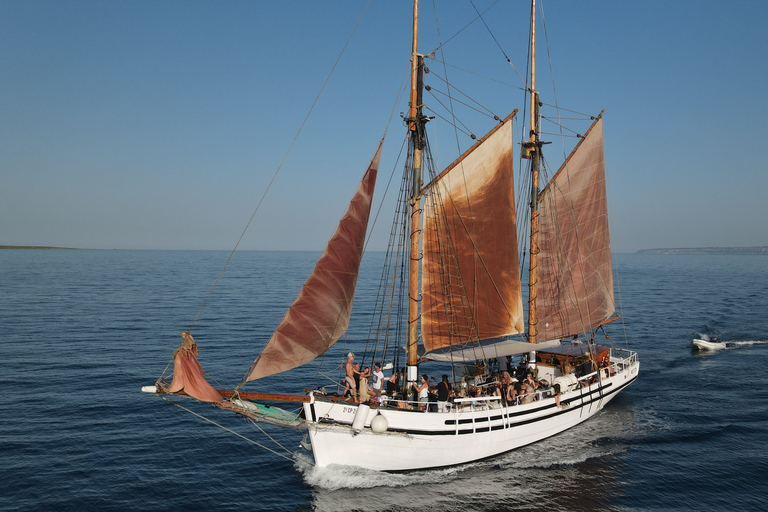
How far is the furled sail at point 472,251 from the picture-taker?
26.8 meters

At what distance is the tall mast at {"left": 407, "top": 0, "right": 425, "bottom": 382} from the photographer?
23.3 meters

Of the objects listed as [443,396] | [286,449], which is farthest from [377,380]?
[286,449]

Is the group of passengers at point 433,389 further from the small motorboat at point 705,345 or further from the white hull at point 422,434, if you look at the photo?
the small motorboat at point 705,345

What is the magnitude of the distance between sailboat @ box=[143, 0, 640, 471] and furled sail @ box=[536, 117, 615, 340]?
9cm

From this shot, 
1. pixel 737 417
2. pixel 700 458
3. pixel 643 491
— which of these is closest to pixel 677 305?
pixel 737 417

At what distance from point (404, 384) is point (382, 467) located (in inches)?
147

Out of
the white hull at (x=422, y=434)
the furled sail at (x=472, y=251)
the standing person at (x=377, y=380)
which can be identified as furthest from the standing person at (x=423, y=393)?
the furled sail at (x=472, y=251)

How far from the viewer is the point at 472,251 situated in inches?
1117

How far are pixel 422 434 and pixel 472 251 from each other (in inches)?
437

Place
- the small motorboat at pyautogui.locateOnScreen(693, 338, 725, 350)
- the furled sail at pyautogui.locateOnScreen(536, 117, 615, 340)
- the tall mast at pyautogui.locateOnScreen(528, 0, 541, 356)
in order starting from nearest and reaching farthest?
1. the tall mast at pyautogui.locateOnScreen(528, 0, 541, 356)
2. the furled sail at pyautogui.locateOnScreen(536, 117, 615, 340)
3. the small motorboat at pyautogui.locateOnScreen(693, 338, 725, 350)

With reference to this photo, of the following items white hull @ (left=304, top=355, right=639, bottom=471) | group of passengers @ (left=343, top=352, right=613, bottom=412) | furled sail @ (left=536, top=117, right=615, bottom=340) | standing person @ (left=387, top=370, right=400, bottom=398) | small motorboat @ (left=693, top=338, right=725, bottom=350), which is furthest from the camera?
small motorboat @ (left=693, top=338, right=725, bottom=350)

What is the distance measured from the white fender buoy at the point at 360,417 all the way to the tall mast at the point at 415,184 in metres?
3.65

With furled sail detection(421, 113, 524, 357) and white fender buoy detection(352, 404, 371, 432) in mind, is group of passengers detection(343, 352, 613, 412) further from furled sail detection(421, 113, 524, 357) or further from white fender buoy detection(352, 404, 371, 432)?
furled sail detection(421, 113, 524, 357)

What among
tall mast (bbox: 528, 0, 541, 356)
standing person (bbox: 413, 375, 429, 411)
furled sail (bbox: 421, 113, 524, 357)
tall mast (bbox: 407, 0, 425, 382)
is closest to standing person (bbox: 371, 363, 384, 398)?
tall mast (bbox: 407, 0, 425, 382)
